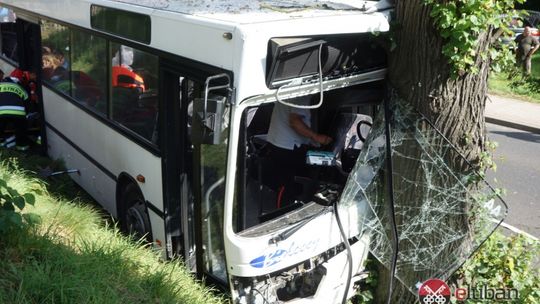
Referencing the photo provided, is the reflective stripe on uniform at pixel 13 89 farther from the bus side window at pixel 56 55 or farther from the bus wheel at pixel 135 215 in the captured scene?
the bus wheel at pixel 135 215

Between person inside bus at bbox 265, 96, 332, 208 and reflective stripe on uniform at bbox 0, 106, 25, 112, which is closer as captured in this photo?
person inside bus at bbox 265, 96, 332, 208

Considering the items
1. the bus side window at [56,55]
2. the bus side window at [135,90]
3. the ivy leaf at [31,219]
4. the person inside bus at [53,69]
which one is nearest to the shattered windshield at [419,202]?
the bus side window at [135,90]

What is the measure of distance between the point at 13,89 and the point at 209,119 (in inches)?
202

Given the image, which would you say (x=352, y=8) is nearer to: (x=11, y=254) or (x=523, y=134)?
(x=11, y=254)

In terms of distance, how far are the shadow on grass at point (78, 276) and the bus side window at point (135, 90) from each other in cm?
116

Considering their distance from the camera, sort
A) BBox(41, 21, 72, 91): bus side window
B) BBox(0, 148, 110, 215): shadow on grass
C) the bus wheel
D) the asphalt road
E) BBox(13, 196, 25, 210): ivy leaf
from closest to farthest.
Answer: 1. BBox(13, 196, 25, 210): ivy leaf
2. the bus wheel
3. BBox(0, 148, 110, 215): shadow on grass
4. BBox(41, 21, 72, 91): bus side window
5. the asphalt road

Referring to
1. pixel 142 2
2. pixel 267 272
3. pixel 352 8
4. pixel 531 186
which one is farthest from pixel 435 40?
pixel 531 186

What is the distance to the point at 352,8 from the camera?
14.8 feet

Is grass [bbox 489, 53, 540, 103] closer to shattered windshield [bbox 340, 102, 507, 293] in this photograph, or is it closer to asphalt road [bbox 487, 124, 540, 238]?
asphalt road [bbox 487, 124, 540, 238]

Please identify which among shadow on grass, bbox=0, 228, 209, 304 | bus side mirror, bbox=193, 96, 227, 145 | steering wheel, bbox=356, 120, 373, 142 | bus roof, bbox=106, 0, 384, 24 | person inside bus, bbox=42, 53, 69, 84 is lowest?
shadow on grass, bbox=0, 228, 209, 304

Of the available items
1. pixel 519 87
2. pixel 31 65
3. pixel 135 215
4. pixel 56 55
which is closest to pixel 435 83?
pixel 135 215

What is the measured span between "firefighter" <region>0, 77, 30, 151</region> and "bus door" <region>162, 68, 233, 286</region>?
390 centimetres

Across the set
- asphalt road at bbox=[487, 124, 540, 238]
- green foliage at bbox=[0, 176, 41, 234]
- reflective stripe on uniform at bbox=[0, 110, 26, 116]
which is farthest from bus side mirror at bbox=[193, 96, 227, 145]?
reflective stripe on uniform at bbox=[0, 110, 26, 116]

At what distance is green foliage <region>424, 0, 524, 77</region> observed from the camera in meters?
4.01
